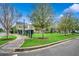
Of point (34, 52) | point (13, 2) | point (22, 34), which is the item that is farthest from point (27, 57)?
point (13, 2)

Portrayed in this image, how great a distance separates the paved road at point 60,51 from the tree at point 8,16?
472 millimetres

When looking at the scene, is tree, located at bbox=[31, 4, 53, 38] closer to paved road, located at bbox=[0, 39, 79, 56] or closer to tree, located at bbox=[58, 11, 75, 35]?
tree, located at bbox=[58, 11, 75, 35]

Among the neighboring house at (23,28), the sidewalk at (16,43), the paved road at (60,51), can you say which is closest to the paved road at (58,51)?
the paved road at (60,51)

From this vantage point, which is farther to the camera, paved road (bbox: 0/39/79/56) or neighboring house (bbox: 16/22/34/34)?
neighboring house (bbox: 16/22/34/34)

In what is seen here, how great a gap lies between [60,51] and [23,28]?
0.67m

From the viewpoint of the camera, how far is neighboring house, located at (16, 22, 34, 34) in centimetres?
340

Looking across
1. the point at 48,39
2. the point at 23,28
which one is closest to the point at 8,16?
the point at 23,28

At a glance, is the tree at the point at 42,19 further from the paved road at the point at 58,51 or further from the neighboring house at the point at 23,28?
the paved road at the point at 58,51

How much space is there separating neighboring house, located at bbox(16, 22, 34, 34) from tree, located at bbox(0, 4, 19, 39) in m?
0.10

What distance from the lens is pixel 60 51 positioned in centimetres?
332

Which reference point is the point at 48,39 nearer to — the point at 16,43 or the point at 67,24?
the point at 67,24

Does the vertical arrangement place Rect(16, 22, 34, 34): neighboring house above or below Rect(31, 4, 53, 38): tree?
below

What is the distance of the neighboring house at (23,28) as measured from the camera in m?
3.40

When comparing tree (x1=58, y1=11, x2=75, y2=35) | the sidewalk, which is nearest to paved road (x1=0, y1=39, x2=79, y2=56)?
the sidewalk
